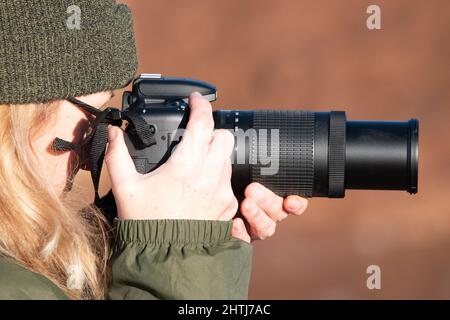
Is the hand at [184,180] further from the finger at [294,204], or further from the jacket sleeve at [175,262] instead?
the finger at [294,204]

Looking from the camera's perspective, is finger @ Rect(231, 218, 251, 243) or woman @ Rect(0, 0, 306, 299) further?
finger @ Rect(231, 218, 251, 243)

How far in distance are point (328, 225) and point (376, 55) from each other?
5.96 ft

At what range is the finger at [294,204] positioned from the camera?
2021 mm

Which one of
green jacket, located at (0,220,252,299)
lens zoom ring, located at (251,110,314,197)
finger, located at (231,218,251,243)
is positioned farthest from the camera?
finger, located at (231,218,251,243)

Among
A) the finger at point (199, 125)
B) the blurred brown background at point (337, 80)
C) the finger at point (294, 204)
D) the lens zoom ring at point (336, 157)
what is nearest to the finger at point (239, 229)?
the finger at point (294, 204)

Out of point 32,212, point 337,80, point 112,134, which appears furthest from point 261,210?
point 337,80

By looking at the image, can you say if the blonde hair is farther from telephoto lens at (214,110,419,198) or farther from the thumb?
telephoto lens at (214,110,419,198)

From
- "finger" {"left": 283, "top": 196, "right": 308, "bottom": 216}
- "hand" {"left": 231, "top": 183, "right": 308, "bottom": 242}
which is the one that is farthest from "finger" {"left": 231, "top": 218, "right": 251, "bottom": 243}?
"finger" {"left": 283, "top": 196, "right": 308, "bottom": 216}

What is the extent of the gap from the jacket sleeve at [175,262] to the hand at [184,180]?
3 centimetres

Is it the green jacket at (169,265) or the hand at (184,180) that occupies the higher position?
the hand at (184,180)

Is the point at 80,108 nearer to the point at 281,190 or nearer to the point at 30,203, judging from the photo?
the point at 30,203

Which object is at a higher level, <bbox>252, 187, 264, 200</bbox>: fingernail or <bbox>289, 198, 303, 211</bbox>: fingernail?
<bbox>252, 187, 264, 200</bbox>: fingernail

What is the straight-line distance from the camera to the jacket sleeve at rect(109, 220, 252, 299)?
160 cm

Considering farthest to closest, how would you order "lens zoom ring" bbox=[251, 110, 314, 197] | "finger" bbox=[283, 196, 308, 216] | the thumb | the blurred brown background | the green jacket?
the blurred brown background, "finger" bbox=[283, 196, 308, 216], "lens zoom ring" bbox=[251, 110, 314, 197], the thumb, the green jacket
